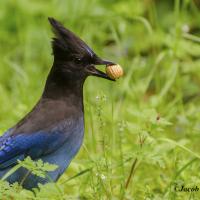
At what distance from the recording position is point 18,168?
3828 millimetres

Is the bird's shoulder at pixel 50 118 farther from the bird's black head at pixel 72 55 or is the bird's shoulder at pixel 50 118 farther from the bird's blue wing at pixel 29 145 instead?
the bird's black head at pixel 72 55

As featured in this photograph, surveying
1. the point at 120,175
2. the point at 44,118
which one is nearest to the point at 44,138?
the point at 44,118

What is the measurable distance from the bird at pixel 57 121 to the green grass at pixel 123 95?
0.34 ft

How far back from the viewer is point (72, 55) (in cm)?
407

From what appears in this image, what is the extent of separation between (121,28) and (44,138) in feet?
5.81

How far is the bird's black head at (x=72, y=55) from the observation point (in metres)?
4.02

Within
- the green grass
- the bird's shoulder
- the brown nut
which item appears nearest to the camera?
the green grass

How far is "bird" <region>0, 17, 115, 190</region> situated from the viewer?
3.90 m

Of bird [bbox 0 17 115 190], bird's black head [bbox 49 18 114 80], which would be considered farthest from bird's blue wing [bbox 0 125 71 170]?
bird's black head [bbox 49 18 114 80]

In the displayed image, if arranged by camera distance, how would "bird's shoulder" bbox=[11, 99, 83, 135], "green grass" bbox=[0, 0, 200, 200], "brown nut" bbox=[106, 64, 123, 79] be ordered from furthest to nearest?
"brown nut" bbox=[106, 64, 123, 79] < "bird's shoulder" bbox=[11, 99, 83, 135] < "green grass" bbox=[0, 0, 200, 200]

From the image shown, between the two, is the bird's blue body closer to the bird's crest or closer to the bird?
the bird

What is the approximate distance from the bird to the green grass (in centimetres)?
10

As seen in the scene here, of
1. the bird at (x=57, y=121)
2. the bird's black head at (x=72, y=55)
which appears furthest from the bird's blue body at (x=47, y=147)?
the bird's black head at (x=72, y=55)

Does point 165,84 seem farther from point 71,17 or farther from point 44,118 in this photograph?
point 44,118
